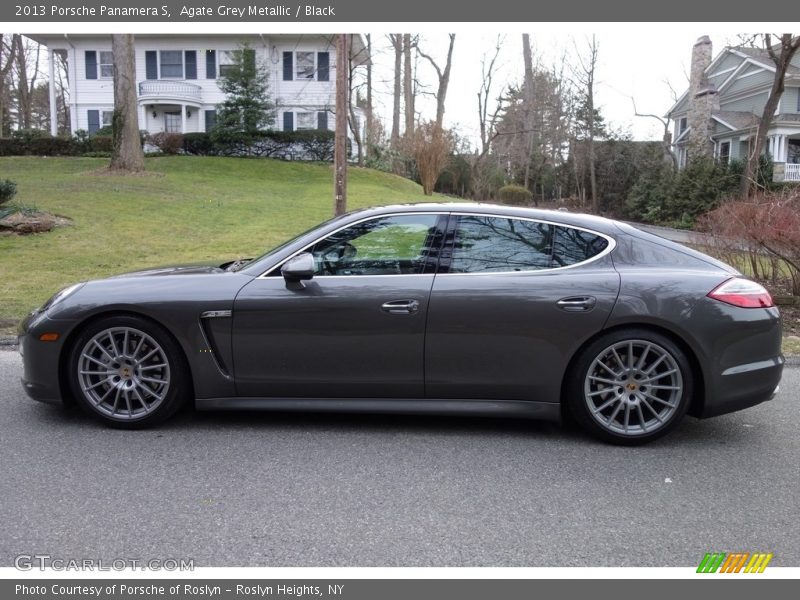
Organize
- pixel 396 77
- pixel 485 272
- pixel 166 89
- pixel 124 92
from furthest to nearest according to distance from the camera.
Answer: pixel 396 77, pixel 166 89, pixel 124 92, pixel 485 272

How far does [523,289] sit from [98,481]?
8.88 ft

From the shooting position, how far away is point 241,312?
4.41 m

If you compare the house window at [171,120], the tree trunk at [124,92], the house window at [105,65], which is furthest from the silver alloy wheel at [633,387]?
the house window at [105,65]

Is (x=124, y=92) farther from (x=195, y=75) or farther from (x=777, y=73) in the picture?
(x=777, y=73)

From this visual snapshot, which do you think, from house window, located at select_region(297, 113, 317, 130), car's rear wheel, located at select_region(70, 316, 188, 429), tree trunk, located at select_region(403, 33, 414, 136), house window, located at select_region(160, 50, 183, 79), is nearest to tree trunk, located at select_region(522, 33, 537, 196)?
tree trunk, located at select_region(403, 33, 414, 136)

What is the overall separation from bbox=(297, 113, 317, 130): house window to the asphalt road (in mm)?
34063

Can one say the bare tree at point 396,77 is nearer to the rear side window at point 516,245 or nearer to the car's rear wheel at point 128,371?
the rear side window at point 516,245

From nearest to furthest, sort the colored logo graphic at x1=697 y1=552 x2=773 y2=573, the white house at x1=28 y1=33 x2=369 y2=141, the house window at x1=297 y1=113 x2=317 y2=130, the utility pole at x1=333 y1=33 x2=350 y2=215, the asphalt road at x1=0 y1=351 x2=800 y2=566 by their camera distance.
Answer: the colored logo graphic at x1=697 y1=552 x2=773 y2=573 < the asphalt road at x1=0 y1=351 x2=800 y2=566 < the utility pole at x1=333 y1=33 x2=350 y2=215 < the white house at x1=28 y1=33 x2=369 y2=141 < the house window at x1=297 y1=113 x2=317 y2=130

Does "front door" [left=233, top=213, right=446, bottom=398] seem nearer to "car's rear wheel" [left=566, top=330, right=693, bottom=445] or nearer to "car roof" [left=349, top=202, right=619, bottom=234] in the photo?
"car roof" [left=349, top=202, right=619, bottom=234]

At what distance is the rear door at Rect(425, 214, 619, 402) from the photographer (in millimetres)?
4289

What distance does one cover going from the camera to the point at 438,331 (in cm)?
433

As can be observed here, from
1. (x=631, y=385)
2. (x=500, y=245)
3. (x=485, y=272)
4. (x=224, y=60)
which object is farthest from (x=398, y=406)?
(x=224, y=60)

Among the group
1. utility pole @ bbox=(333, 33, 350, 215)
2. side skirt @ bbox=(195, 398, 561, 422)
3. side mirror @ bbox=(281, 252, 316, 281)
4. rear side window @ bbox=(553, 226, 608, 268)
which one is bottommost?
side skirt @ bbox=(195, 398, 561, 422)

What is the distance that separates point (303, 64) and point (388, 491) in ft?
121
